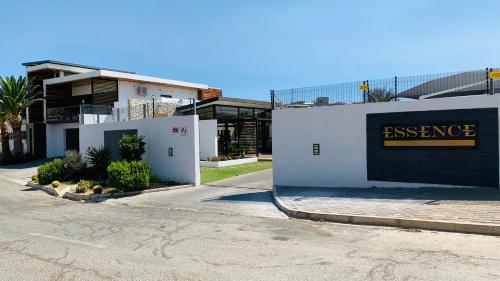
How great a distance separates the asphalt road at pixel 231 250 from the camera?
591 centimetres

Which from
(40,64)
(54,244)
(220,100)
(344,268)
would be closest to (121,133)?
(220,100)

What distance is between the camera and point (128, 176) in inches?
616

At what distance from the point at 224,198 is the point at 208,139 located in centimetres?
1412

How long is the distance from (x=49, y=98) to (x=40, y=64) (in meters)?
3.14

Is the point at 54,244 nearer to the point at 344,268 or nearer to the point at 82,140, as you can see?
the point at 344,268

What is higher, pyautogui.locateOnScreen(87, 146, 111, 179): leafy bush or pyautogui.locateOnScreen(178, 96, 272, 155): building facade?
pyautogui.locateOnScreen(178, 96, 272, 155): building facade

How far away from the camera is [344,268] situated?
5980 mm

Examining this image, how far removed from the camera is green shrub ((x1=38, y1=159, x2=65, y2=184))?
781 inches

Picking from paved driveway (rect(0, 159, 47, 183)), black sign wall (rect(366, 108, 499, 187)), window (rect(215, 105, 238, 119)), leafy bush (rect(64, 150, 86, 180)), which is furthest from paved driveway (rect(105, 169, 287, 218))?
window (rect(215, 105, 238, 119))

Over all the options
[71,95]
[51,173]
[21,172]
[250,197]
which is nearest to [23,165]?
[21,172]

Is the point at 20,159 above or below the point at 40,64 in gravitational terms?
below

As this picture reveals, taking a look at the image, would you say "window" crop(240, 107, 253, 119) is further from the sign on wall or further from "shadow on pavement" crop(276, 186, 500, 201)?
the sign on wall

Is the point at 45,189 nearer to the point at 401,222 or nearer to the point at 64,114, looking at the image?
the point at 401,222

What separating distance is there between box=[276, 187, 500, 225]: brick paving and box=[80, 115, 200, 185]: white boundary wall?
4.84 metres
